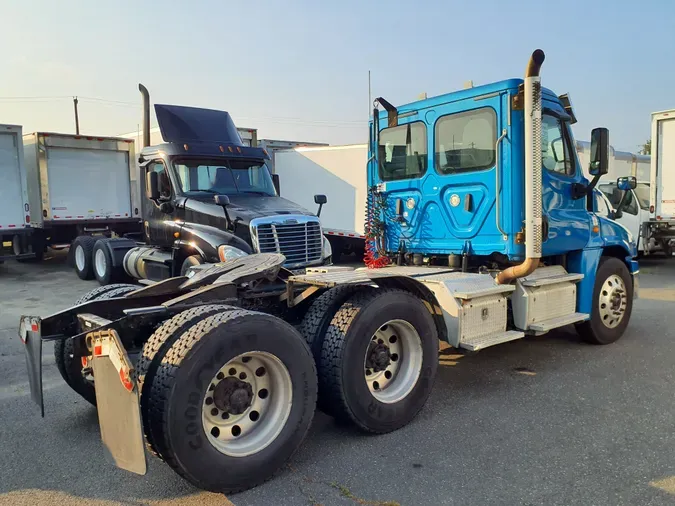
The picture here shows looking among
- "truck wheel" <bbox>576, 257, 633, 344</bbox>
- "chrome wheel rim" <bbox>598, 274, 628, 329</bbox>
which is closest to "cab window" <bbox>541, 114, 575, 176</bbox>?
"truck wheel" <bbox>576, 257, 633, 344</bbox>

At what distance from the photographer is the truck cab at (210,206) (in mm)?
7602

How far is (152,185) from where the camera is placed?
27.7ft

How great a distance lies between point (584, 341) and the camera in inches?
252

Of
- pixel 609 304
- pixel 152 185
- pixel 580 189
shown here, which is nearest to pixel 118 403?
pixel 580 189

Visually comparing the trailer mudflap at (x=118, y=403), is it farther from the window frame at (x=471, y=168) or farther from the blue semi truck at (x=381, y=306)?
the window frame at (x=471, y=168)

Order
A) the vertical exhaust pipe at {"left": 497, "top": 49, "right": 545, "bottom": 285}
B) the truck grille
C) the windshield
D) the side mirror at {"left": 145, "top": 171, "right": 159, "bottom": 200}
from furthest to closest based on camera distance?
1. the windshield
2. the side mirror at {"left": 145, "top": 171, "right": 159, "bottom": 200}
3. the truck grille
4. the vertical exhaust pipe at {"left": 497, "top": 49, "right": 545, "bottom": 285}

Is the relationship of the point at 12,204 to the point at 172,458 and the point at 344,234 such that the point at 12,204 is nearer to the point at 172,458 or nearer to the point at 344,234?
the point at 344,234

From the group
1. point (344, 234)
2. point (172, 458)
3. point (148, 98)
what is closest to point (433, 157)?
point (172, 458)

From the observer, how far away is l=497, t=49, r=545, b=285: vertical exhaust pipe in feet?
15.8

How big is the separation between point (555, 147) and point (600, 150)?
16.9 inches

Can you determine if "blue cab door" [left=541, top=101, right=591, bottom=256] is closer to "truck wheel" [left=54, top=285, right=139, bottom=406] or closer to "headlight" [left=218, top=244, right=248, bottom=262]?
"headlight" [left=218, top=244, right=248, bottom=262]

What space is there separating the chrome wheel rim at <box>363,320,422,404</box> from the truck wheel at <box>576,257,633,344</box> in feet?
9.47

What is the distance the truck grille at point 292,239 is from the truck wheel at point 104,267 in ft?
17.1

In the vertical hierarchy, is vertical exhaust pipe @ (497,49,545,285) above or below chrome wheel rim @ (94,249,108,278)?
above
